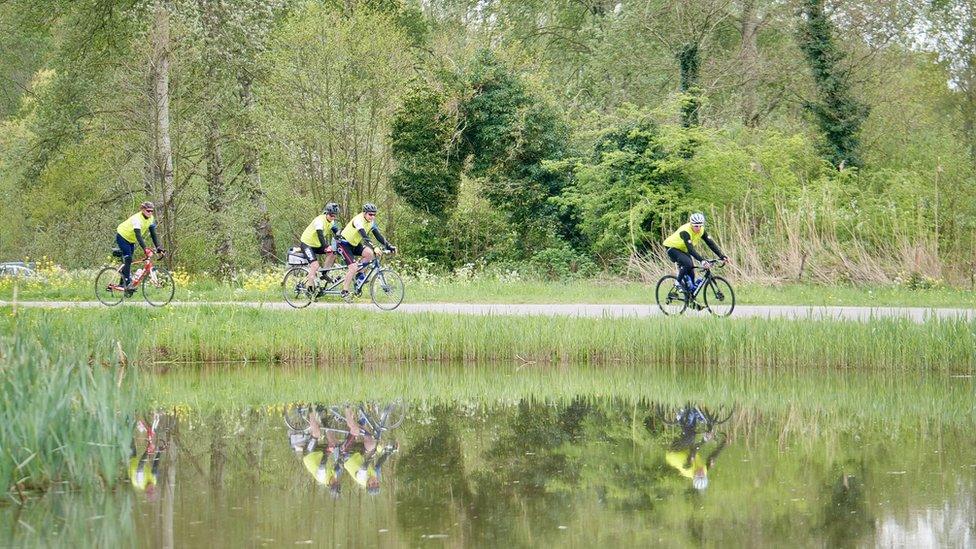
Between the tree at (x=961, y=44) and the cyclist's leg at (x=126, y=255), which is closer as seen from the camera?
the cyclist's leg at (x=126, y=255)

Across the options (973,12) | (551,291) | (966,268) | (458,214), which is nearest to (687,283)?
(551,291)

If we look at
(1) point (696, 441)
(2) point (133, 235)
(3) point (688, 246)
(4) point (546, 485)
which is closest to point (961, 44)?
(3) point (688, 246)

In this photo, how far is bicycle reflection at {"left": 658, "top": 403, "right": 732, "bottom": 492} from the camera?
9.27 m

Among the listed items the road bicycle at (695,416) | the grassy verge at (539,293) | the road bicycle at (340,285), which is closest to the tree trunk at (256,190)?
the grassy verge at (539,293)

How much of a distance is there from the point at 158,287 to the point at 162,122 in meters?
7.32

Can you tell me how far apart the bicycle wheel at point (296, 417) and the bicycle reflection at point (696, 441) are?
11.6 ft

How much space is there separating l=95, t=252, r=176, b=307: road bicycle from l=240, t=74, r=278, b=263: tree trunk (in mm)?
10478

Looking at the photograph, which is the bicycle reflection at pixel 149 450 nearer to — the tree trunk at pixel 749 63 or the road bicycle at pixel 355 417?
the road bicycle at pixel 355 417

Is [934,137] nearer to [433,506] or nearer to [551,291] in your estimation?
[551,291]

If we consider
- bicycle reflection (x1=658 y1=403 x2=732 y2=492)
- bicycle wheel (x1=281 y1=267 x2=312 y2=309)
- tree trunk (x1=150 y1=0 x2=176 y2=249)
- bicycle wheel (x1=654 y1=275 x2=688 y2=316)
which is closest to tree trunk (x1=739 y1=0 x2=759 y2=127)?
tree trunk (x1=150 y1=0 x2=176 y2=249)

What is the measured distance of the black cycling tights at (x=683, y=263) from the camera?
17.9 m

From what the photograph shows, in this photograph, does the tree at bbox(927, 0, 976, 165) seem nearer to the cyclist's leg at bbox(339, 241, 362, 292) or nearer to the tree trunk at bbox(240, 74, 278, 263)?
the tree trunk at bbox(240, 74, 278, 263)

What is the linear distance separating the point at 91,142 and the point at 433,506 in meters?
27.3

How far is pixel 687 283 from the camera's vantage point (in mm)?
18094
